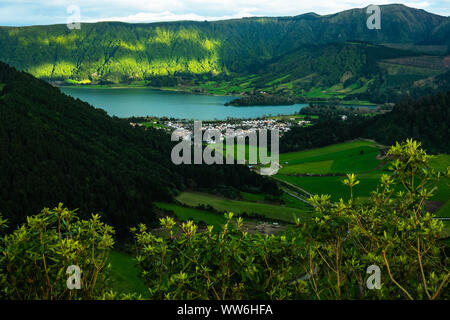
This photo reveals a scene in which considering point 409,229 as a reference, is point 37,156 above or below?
below

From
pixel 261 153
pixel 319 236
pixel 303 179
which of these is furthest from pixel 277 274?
pixel 261 153

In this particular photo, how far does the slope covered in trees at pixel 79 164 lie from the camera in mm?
46969

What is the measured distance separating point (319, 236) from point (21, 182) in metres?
48.4

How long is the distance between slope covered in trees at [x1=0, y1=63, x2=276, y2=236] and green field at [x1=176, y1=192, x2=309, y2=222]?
14.3 ft

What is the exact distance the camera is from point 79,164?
188 ft

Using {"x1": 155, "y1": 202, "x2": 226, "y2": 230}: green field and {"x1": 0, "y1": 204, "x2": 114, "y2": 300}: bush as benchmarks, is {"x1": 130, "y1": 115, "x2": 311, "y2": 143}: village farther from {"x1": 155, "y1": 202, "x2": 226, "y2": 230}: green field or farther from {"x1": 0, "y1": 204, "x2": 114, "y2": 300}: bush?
{"x1": 0, "y1": 204, "x2": 114, "y2": 300}: bush

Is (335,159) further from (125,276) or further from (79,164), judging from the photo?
(125,276)

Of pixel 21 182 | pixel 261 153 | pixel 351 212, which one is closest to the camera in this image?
pixel 351 212

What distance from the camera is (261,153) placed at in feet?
354

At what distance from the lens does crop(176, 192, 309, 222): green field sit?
5600 centimetres

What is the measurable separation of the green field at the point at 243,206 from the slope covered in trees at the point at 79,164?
435 centimetres

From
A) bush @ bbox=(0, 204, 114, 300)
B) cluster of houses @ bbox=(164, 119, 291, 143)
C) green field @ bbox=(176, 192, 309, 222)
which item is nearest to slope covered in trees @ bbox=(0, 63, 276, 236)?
green field @ bbox=(176, 192, 309, 222)

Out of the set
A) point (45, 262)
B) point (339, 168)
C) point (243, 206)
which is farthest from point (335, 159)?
point (45, 262)
